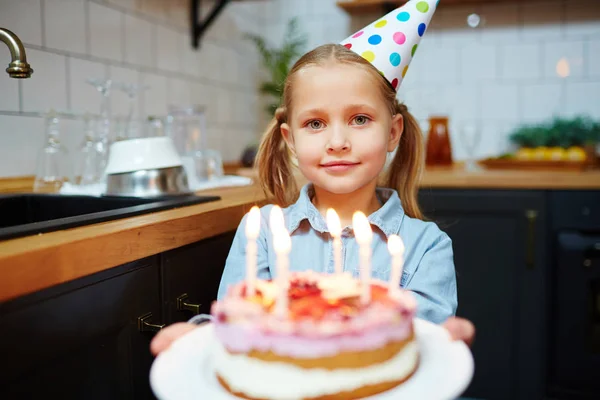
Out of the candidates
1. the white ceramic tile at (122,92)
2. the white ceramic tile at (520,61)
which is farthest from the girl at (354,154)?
the white ceramic tile at (520,61)

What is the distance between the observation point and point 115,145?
4.12 ft

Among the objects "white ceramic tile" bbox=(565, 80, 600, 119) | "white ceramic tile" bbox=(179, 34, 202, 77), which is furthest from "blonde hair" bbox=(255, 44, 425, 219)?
"white ceramic tile" bbox=(565, 80, 600, 119)

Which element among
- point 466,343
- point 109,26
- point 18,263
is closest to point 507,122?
point 109,26

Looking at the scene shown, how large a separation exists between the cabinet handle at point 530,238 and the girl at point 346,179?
3.09ft

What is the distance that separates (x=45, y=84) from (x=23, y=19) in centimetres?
16

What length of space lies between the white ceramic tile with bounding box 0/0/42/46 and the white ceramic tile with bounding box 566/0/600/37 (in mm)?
1965

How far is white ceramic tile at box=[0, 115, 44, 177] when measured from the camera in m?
1.36

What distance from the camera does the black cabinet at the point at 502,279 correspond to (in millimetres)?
1889

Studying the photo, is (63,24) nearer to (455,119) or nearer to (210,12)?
(210,12)

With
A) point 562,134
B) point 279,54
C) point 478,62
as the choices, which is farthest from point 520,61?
point 279,54

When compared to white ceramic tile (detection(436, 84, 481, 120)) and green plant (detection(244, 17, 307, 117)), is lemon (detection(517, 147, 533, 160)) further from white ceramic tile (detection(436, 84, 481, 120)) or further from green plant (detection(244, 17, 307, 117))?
green plant (detection(244, 17, 307, 117))

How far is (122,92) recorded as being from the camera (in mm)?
1749

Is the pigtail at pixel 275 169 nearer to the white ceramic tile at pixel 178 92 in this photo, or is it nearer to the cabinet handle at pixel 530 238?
the white ceramic tile at pixel 178 92

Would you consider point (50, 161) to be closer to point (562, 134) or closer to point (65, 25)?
point (65, 25)
